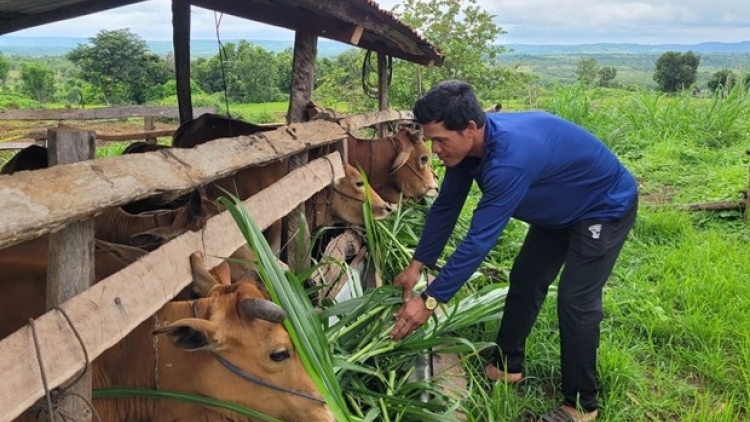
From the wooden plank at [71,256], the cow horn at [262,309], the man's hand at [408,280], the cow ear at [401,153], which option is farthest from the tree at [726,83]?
the wooden plank at [71,256]

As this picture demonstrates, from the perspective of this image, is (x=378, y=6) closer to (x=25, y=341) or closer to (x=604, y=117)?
(x=25, y=341)

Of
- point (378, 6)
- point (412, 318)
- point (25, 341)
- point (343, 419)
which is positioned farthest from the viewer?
point (378, 6)

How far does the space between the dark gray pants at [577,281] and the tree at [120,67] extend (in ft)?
97.6

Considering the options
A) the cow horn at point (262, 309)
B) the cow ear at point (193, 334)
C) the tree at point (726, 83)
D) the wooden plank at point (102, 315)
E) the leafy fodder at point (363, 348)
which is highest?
the tree at point (726, 83)

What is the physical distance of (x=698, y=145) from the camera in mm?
12188

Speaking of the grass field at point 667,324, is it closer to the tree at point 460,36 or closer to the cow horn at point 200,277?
the cow horn at point 200,277

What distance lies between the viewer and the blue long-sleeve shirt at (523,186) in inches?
124

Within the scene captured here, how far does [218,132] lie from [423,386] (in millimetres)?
3360

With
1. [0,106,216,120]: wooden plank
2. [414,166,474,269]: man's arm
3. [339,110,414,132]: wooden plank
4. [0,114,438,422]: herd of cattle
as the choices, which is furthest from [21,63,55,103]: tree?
A: [0,114,438,422]: herd of cattle

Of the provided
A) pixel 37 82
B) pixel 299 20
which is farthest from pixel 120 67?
pixel 299 20

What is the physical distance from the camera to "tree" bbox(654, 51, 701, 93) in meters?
39.3

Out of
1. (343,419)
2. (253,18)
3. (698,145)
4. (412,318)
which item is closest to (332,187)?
(253,18)

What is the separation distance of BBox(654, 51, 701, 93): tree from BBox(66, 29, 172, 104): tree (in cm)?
2959

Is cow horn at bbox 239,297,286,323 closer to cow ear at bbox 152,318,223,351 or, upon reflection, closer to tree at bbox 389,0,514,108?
cow ear at bbox 152,318,223,351
